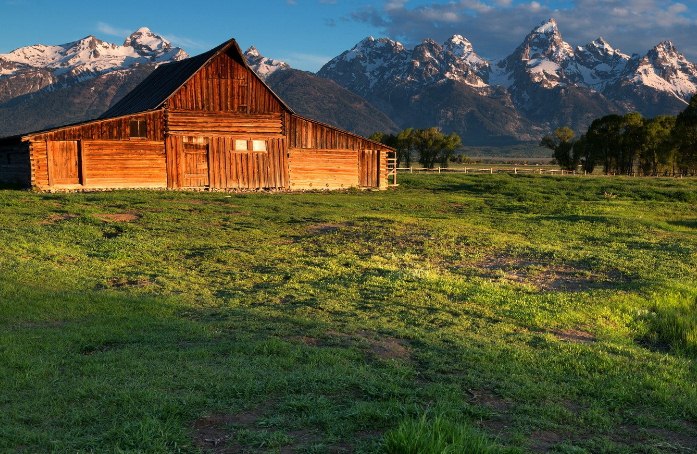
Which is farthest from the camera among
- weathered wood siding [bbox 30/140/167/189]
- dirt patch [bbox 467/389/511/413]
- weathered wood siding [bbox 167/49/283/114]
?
weathered wood siding [bbox 167/49/283/114]

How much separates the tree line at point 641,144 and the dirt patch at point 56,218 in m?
70.2

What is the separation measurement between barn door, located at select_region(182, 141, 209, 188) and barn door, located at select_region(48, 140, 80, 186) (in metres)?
6.61

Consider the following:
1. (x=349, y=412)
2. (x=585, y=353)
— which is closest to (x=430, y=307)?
(x=585, y=353)

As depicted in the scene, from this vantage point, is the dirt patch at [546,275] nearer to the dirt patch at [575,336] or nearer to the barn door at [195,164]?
the dirt patch at [575,336]

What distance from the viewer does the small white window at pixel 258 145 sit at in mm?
39312

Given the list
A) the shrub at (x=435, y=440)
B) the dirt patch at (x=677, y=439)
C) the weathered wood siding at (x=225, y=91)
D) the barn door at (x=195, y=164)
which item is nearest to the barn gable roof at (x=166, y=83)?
the weathered wood siding at (x=225, y=91)

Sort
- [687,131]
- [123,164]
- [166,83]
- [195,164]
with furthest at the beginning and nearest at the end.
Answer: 1. [687,131]
2. [166,83]
3. [195,164]
4. [123,164]

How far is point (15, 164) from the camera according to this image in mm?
35719

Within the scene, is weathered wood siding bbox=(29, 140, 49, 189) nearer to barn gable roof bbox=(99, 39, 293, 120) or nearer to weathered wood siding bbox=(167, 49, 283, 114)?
barn gable roof bbox=(99, 39, 293, 120)

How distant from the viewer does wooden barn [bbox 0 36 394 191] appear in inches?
1312

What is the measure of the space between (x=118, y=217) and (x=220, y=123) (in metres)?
16.7

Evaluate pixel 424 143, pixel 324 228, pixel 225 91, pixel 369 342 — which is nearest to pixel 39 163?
pixel 225 91

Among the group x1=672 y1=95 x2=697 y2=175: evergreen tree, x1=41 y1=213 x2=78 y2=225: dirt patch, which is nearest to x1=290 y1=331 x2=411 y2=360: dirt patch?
x1=41 y1=213 x2=78 y2=225: dirt patch

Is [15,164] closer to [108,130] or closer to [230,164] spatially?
[108,130]
